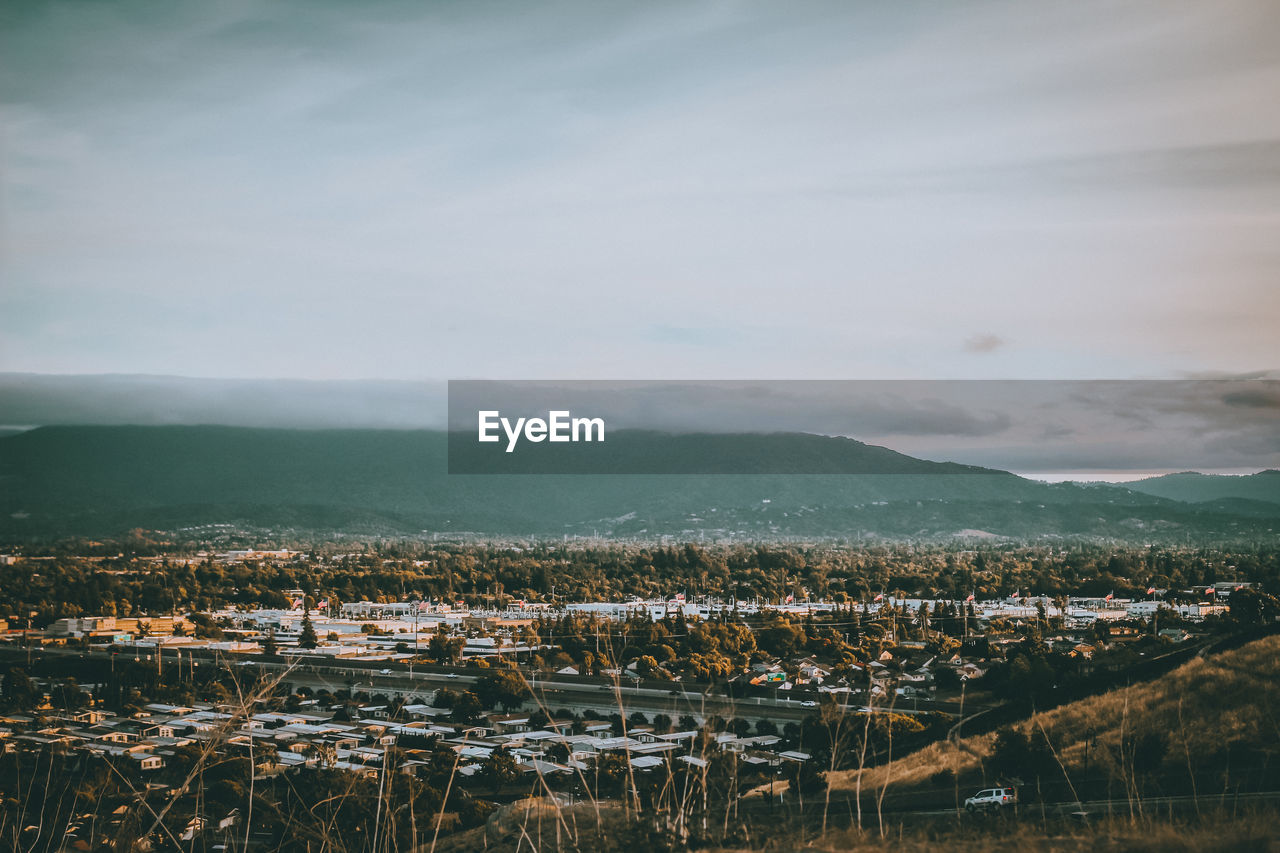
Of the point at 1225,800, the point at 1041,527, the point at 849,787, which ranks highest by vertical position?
the point at 1225,800

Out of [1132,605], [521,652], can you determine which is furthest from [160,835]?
[1132,605]

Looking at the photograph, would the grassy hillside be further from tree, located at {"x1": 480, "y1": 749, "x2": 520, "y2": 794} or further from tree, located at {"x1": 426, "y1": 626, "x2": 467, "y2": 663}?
tree, located at {"x1": 426, "y1": 626, "x2": 467, "y2": 663}

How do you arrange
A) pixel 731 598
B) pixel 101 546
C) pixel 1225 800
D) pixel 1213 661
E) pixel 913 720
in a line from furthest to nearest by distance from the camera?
pixel 101 546, pixel 731 598, pixel 913 720, pixel 1213 661, pixel 1225 800

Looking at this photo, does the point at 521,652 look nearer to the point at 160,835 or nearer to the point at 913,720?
the point at 913,720

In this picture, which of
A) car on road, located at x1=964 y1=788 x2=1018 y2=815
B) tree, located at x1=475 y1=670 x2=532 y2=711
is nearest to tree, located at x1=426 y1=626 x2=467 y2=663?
tree, located at x1=475 y1=670 x2=532 y2=711

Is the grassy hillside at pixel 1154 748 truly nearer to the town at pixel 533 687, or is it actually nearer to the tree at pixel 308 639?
the town at pixel 533 687

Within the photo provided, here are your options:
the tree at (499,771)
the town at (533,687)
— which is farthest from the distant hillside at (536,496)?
the tree at (499,771)
